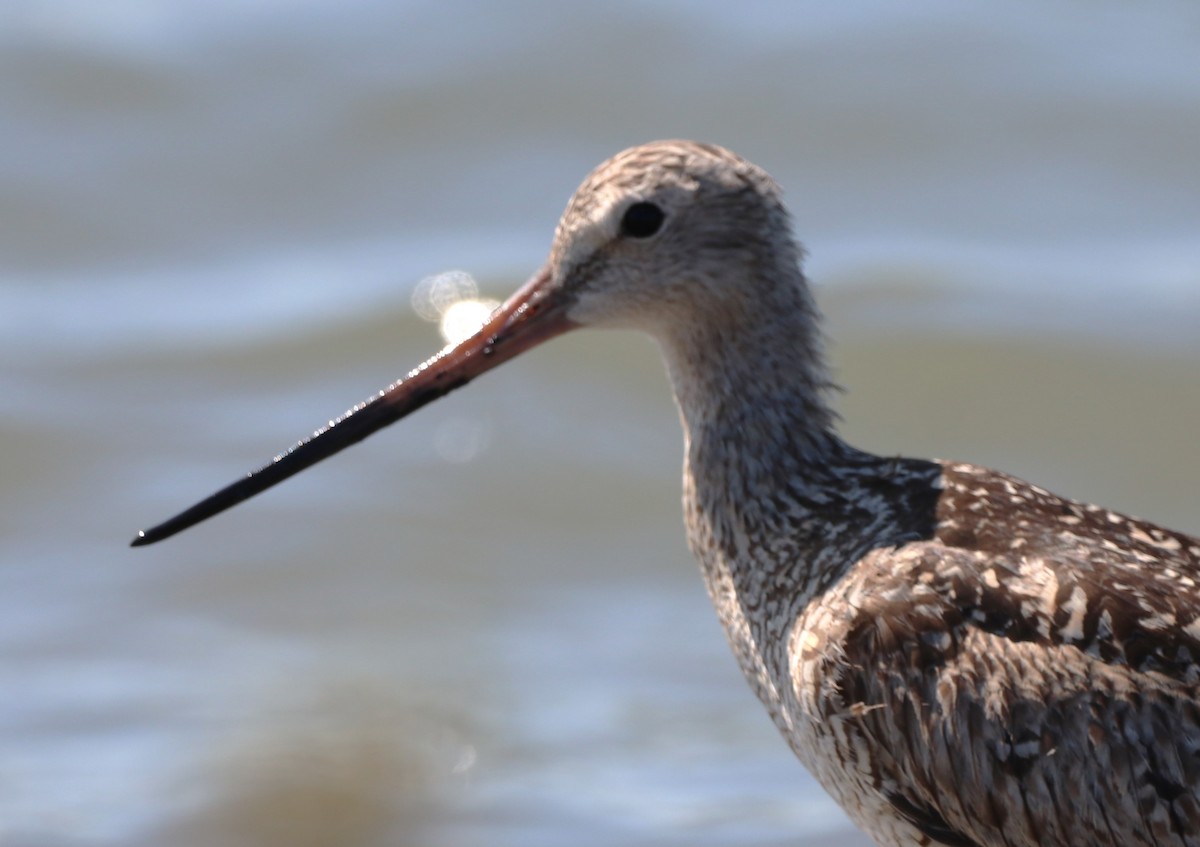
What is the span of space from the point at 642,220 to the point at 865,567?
1025 mm

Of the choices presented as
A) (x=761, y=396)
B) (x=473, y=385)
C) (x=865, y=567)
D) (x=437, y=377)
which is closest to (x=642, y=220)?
(x=761, y=396)

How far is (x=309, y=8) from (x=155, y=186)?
143 centimetres

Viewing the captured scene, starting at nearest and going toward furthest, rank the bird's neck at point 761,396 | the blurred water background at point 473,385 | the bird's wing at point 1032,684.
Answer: the bird's wing at point 1032,684 → the bird's neck at point 761,396 → the blurred water background at point 473,385

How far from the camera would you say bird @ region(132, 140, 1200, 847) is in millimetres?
4773

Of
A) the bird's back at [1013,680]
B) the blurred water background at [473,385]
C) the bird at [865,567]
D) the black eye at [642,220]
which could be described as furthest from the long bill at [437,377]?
the blurred water background at [473,385]

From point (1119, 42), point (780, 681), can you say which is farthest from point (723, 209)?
point (1119, 42)

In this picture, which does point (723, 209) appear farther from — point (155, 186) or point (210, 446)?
point (155, 186)

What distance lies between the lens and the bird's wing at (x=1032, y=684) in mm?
4742

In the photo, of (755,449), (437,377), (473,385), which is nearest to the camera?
(755,449)

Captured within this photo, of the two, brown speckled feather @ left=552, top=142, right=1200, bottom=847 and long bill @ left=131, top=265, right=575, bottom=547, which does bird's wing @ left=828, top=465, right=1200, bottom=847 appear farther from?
long bill @ left=131, top=265, right=575, bottom=547

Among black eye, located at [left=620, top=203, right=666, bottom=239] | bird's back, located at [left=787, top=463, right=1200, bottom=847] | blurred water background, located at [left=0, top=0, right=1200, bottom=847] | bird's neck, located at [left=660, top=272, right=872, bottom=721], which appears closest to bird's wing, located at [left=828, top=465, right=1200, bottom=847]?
bird's back, located at [left=787, top=463, right=1200, bottom=847]

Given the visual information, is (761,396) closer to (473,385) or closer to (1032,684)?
(1032,684)

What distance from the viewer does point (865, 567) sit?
5.07 metres

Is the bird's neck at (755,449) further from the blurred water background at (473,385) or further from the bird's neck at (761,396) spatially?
the blurred water background at (473,385)
